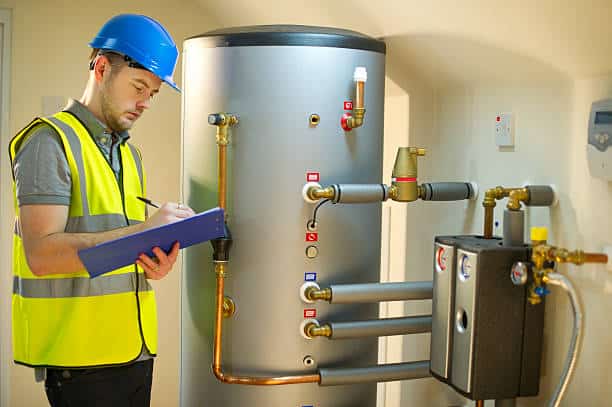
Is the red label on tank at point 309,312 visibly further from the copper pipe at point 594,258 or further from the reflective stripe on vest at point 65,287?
the copper pipe at point 594,258

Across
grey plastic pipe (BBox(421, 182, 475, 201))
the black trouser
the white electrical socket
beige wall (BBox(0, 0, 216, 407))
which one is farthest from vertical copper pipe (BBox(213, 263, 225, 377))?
beige wall (BBox(0, 0, 216, 407))

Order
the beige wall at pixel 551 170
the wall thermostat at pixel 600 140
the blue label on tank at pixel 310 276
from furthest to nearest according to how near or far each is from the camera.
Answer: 1. the blue label on tank at pixel 310 276
2. the beige wall at pixel 551 170
3. the wall thermostat at pixel 600 140

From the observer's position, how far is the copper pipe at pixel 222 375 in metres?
2.21

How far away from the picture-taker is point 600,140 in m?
1.77

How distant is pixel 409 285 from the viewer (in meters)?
2.27

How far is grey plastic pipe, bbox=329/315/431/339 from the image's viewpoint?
7.29 ft

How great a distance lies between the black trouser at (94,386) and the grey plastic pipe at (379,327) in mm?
526

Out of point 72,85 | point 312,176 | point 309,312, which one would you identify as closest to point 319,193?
point 312,176

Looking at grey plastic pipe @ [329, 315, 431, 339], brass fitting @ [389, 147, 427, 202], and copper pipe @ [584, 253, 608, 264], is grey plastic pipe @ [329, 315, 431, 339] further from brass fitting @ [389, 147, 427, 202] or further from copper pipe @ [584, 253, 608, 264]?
copper pipe @ [584, 253, 608, 264]

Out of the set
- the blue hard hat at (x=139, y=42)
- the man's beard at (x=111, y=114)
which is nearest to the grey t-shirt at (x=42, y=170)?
the man's beard at (x=111, y=114)

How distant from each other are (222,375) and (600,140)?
3.64ft

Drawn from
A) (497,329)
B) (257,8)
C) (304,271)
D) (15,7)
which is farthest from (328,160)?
(15,7)

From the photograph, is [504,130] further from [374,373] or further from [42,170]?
[42,170]

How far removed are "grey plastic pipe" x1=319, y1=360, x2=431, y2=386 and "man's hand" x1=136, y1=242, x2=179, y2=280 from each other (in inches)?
21.8
